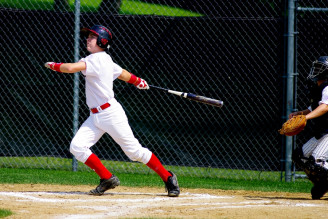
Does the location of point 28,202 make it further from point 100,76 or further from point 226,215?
point 226,215

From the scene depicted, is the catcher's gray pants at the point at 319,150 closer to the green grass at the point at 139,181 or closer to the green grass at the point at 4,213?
the green grass at the point at 139,181

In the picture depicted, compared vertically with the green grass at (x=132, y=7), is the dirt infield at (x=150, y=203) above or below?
below

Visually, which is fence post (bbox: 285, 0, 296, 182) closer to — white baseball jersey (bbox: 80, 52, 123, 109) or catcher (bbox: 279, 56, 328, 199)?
catcher (bbox: 279, 56, 328, 199)

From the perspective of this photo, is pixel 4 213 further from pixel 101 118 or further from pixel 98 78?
pixel 98 78

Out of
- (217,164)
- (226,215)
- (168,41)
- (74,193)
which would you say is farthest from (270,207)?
(168,41)

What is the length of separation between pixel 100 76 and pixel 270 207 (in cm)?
198

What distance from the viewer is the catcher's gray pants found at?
5914 mm

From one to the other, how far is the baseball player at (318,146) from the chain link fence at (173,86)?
1.45m

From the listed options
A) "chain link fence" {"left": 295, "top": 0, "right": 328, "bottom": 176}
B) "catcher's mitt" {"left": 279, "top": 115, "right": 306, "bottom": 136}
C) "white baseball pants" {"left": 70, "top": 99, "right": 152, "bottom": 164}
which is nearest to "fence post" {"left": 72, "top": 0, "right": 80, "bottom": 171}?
"white baseball pants" {"left": 70, "top": 99, "right": 152, "bottom": 164}

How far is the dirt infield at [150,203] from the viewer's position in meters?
4.86

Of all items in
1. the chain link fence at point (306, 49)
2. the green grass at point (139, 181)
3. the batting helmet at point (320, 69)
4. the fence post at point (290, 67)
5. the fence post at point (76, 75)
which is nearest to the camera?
the batting helmet at point (320, 69)

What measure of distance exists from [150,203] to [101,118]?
3.12ft

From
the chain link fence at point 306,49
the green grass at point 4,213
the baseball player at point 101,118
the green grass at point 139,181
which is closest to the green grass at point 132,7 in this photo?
the chain link fence at point 306,49

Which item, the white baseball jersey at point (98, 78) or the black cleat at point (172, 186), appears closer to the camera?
the white baseball jersey at point (98, 78)
